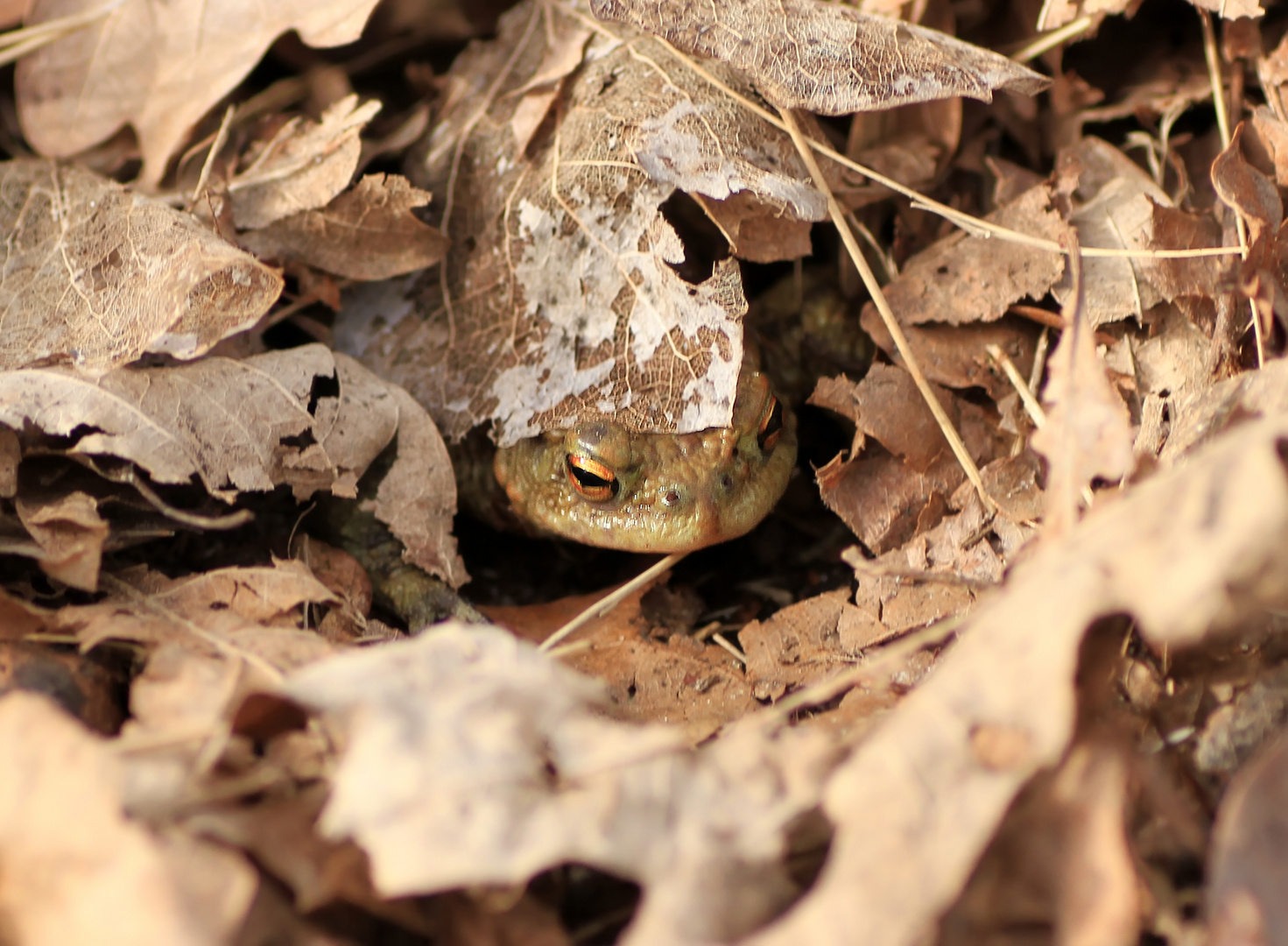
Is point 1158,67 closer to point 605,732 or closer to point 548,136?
point 548,136

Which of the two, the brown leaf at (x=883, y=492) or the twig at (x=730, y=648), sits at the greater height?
the brown leaf at (x=883, y=492)

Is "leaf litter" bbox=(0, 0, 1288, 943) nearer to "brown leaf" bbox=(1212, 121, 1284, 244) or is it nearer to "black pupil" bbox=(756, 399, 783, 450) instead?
"brown leaf" bbox=(1212, 121, 1284, 244)

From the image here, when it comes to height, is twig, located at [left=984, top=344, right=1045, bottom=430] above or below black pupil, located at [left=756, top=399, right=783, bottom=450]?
above

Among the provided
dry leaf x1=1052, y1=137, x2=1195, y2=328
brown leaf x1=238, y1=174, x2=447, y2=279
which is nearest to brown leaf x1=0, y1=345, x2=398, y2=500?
brown leaf x1=238, y1=174, x2=447, y2=279

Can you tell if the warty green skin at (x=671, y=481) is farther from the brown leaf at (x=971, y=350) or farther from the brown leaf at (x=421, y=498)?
the brown leaf at (x=971, y=350)

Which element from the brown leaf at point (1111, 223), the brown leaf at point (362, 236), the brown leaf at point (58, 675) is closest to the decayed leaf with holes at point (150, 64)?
the brown leaf at point (362, 236)

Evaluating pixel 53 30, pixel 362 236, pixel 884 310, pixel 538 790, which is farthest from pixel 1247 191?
pixel 53 30
